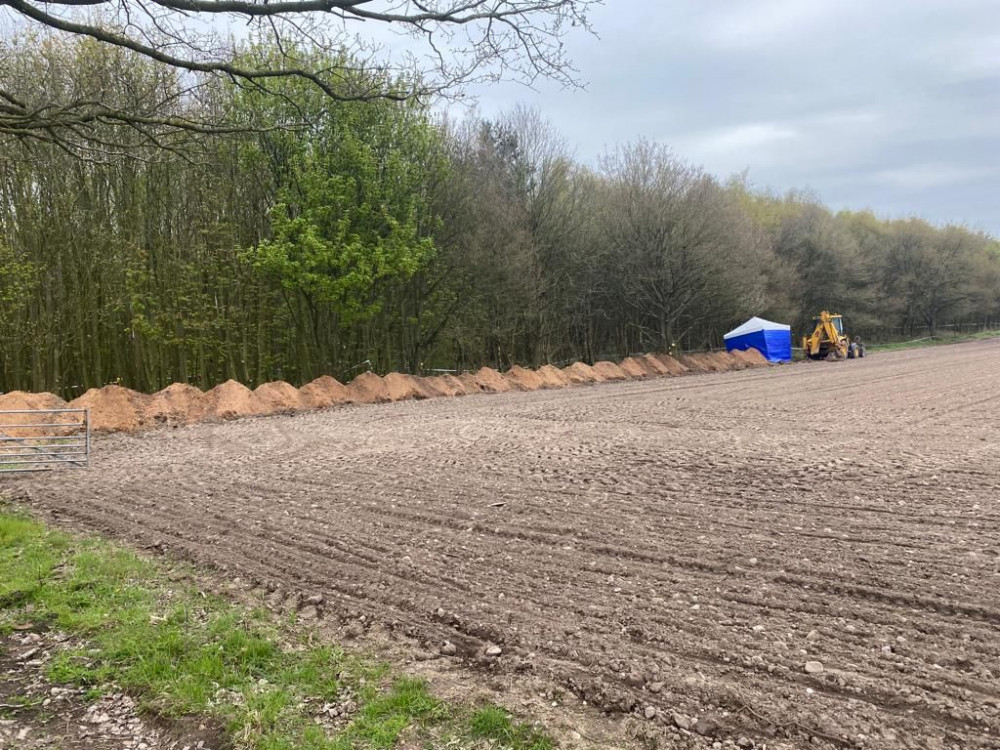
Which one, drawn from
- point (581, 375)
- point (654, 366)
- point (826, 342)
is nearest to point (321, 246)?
point (581, 375)

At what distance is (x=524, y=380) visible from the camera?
2447 cm

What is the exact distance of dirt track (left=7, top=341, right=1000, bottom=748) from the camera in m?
3.37

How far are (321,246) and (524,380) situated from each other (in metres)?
8.66

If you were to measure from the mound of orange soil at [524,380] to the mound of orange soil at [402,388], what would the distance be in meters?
3.91

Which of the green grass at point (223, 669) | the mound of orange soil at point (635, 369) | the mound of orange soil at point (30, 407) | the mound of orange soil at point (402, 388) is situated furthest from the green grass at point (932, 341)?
the green grass at point (223, 669)

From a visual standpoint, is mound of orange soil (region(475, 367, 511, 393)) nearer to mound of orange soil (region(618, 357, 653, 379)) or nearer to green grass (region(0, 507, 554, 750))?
mound of orange soil (region(618, 357, 653, 379))

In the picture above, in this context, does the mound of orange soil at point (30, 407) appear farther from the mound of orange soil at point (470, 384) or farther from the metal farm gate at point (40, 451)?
the mound of orange soil at point (470, 384)

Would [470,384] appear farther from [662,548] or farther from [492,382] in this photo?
[662,548]

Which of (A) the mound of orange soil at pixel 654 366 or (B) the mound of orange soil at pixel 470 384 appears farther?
(A) the mound of orange soil at pixel 654 366

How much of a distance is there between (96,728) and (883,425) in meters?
11.7

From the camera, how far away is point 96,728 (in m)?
3.34

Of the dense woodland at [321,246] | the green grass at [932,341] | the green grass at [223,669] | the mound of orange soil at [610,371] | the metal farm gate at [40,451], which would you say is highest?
the dense woodland at [321,246]

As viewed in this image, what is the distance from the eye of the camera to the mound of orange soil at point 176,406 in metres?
16.2

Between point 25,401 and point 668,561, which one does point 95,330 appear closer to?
point 25,401
